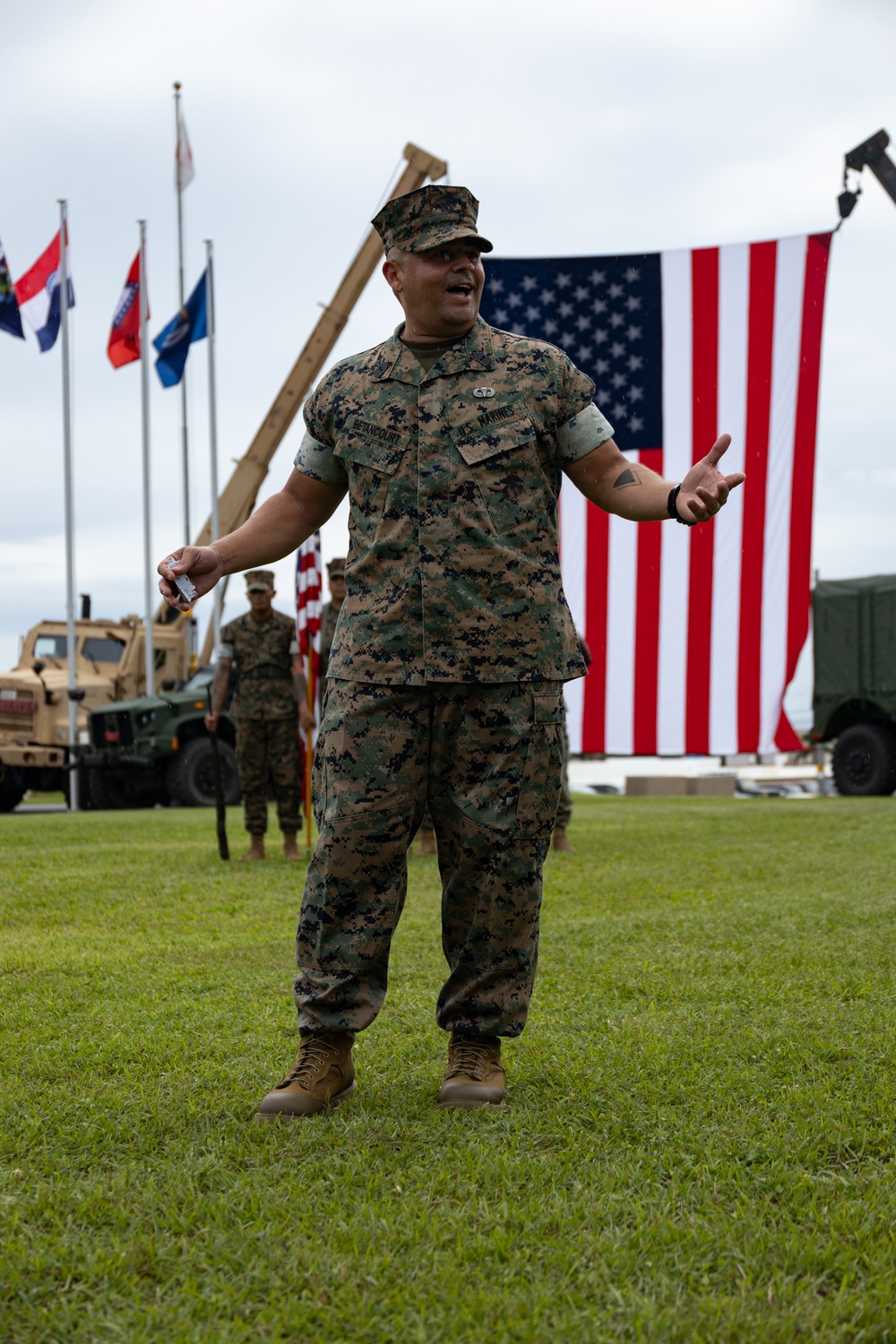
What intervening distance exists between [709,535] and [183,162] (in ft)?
47.0

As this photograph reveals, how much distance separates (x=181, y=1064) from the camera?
314 cm

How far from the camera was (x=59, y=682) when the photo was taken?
1755 centimetres

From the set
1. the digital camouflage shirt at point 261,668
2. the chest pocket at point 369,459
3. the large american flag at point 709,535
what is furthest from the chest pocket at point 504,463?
the large american flag at point 709,535

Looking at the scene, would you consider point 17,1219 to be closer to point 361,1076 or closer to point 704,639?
point 361,1076

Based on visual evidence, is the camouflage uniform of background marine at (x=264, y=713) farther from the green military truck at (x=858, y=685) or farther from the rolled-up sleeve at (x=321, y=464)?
the green military truck at (x=858, y=685)

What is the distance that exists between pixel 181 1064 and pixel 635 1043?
1.08 meters

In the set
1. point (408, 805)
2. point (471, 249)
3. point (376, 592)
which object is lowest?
point (408, 805)

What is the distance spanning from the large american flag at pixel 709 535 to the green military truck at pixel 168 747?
479cm

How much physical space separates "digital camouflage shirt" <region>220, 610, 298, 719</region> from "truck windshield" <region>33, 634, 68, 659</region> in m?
10.6

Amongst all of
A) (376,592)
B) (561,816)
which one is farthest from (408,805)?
(561,816)

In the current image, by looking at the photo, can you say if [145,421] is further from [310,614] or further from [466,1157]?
[466,1157]

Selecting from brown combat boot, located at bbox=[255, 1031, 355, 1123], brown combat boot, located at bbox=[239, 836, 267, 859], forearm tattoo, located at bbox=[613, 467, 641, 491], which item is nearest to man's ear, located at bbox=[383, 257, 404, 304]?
forearm tattoo, located at bbox=[613, 467, 641, 491]

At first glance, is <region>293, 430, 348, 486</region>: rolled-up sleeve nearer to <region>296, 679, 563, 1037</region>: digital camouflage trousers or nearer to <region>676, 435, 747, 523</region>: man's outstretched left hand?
<region>296, 679, 563, 1037</region>: digital camouflage trousers

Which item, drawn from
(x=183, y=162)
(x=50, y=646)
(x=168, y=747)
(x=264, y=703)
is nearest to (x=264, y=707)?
(x=264, y=703)
